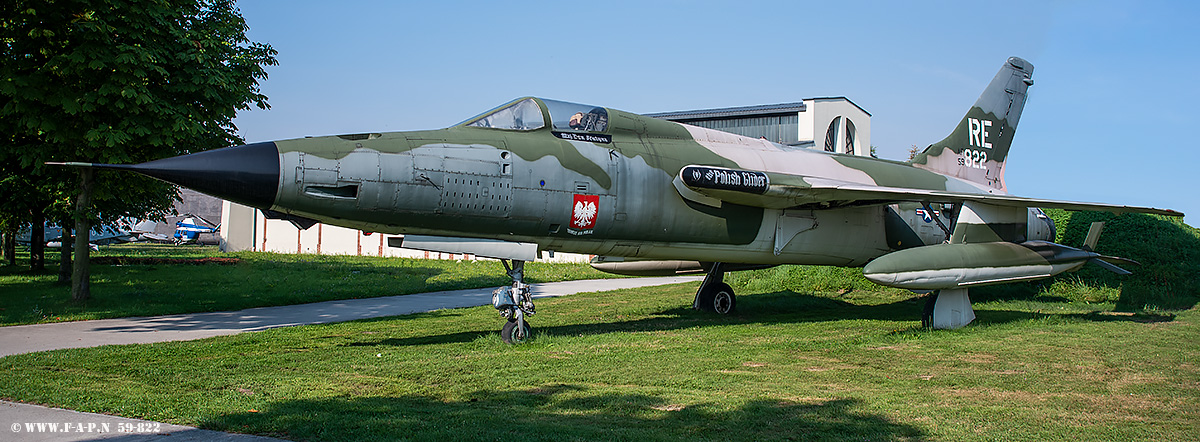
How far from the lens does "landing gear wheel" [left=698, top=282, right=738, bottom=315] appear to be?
579 inches

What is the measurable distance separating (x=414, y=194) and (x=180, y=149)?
25.8 feet

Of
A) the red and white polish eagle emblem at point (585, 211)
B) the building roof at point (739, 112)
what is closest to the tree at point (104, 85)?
the red and white polish eagle emblem at point (585, 211)

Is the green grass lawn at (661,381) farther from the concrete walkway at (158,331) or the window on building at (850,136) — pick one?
the window on building at (850,136)

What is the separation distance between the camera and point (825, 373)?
7.80m

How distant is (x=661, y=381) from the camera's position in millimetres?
7289

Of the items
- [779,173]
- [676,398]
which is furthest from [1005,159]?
[676,398]

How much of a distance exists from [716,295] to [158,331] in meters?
9.53

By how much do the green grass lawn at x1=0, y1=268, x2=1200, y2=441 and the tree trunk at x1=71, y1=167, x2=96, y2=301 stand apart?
17.6 feet

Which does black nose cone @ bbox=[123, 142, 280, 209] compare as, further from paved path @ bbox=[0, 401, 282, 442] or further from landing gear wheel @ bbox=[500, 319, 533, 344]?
landing gear wheel @ bbox=[500, 319, 533, 344]

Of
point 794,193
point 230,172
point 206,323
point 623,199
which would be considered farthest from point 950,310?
point 206,323

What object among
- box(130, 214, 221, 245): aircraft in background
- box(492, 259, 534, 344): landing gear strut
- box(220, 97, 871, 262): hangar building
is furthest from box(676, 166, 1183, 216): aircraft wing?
box(130, 214, 221, 245): aircraft in background

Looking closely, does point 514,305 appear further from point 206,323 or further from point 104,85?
point 104,85

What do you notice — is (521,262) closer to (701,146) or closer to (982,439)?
(701,146)

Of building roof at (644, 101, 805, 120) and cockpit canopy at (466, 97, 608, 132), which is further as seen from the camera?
building roof at (644, 101, 805, 120)
